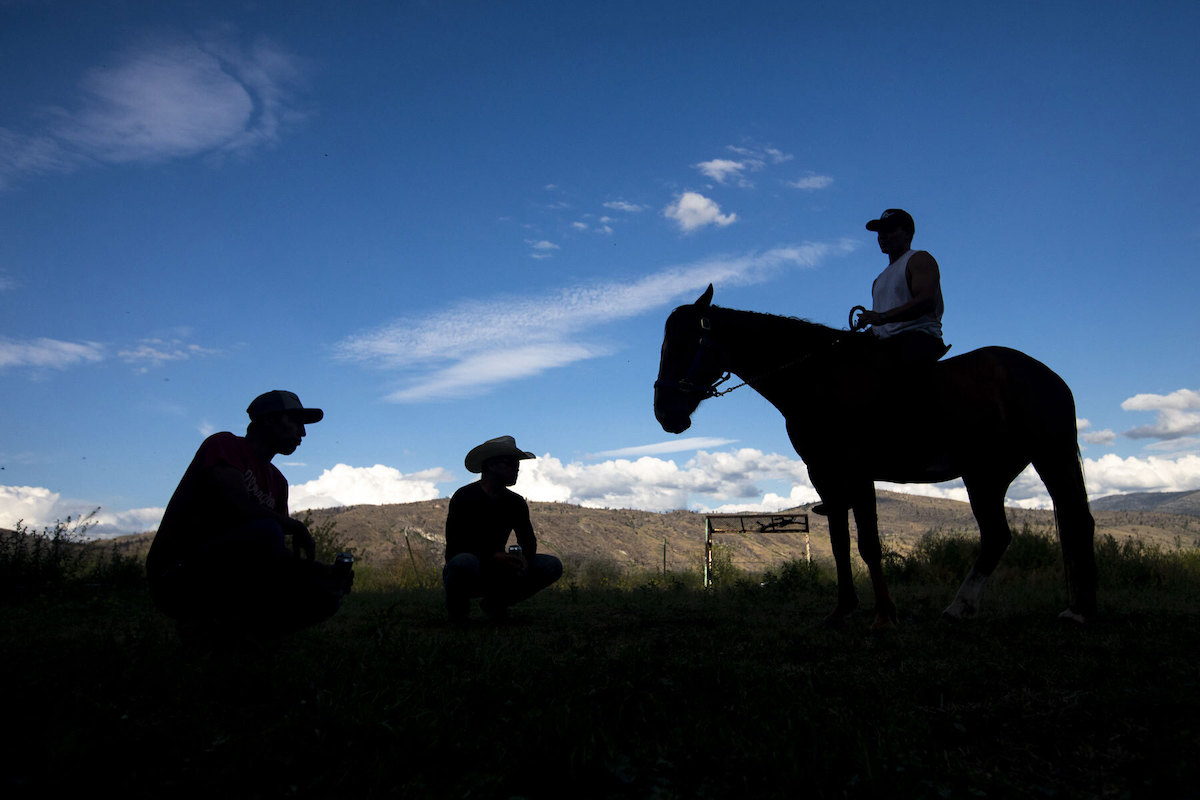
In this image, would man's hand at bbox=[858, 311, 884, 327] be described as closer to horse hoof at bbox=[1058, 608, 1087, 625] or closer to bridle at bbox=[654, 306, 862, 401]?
bridle at bbox=[654, 306, 862, 401]

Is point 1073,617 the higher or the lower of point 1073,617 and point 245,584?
the lower

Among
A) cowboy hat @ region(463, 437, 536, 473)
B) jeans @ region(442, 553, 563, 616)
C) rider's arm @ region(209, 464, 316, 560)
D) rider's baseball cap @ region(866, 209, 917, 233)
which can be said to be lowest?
jeans @ region(442, 553, 563, 616)

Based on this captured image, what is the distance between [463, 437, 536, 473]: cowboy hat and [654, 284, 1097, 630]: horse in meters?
1.43

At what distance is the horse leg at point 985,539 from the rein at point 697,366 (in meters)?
2.02

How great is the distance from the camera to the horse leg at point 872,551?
232 inches

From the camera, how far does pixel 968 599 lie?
6320 millimetres

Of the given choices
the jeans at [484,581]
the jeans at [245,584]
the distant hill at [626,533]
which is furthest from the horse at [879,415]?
the distant hill at [626,533]

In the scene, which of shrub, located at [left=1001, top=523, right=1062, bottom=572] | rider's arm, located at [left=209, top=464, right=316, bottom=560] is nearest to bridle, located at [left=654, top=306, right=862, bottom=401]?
rider's arm, located at [left=209, top=464, right=316, bottom=560]

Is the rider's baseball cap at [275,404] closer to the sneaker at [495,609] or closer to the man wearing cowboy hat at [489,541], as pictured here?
the man wearing cowboy hat at [489,541]

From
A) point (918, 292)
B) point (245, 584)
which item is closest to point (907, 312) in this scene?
point (918, 292)

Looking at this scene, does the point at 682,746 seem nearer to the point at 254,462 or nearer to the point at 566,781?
the point at 566,781

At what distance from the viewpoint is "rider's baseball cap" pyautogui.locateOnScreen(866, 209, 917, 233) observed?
6.46 m

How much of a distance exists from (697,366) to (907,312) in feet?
6.03

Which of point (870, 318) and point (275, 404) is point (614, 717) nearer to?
point (275, 404)
